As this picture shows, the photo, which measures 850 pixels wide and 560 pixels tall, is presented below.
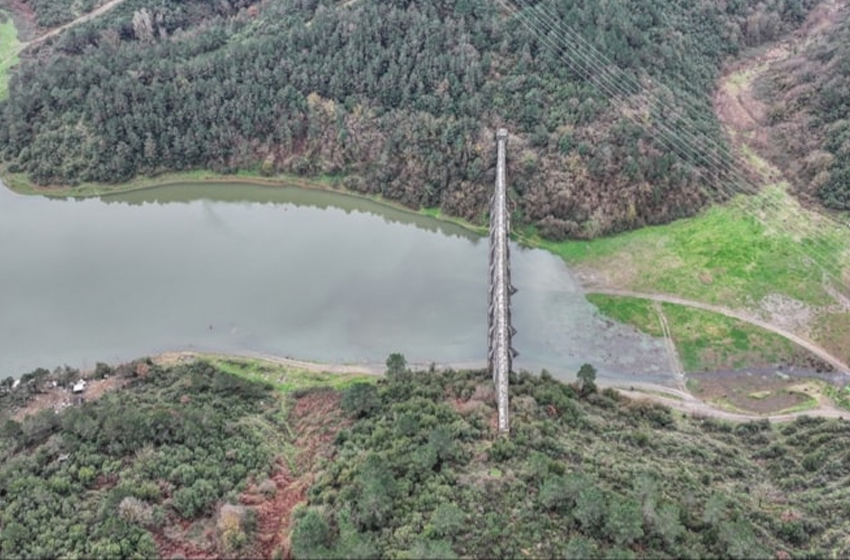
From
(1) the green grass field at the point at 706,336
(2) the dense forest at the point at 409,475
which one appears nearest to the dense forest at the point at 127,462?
(2) the dense forest at the point at 409,475

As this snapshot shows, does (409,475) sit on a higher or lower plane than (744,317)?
lower

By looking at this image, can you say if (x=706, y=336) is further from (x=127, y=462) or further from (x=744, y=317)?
(x=127, y=462)

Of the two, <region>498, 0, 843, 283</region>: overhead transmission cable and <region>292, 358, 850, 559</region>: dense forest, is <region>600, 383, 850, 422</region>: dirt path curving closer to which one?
<region>292, 358, 850, 559</region>: dense forest

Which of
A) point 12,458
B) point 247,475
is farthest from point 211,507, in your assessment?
point 12,458

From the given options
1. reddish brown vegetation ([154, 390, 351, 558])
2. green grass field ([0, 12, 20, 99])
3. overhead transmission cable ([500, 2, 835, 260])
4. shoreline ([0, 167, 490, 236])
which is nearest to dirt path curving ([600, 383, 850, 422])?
reddish brown vegetation ([154, 390, 351, 558])

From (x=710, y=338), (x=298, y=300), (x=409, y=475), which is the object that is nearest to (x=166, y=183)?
(x=298, y=300)
